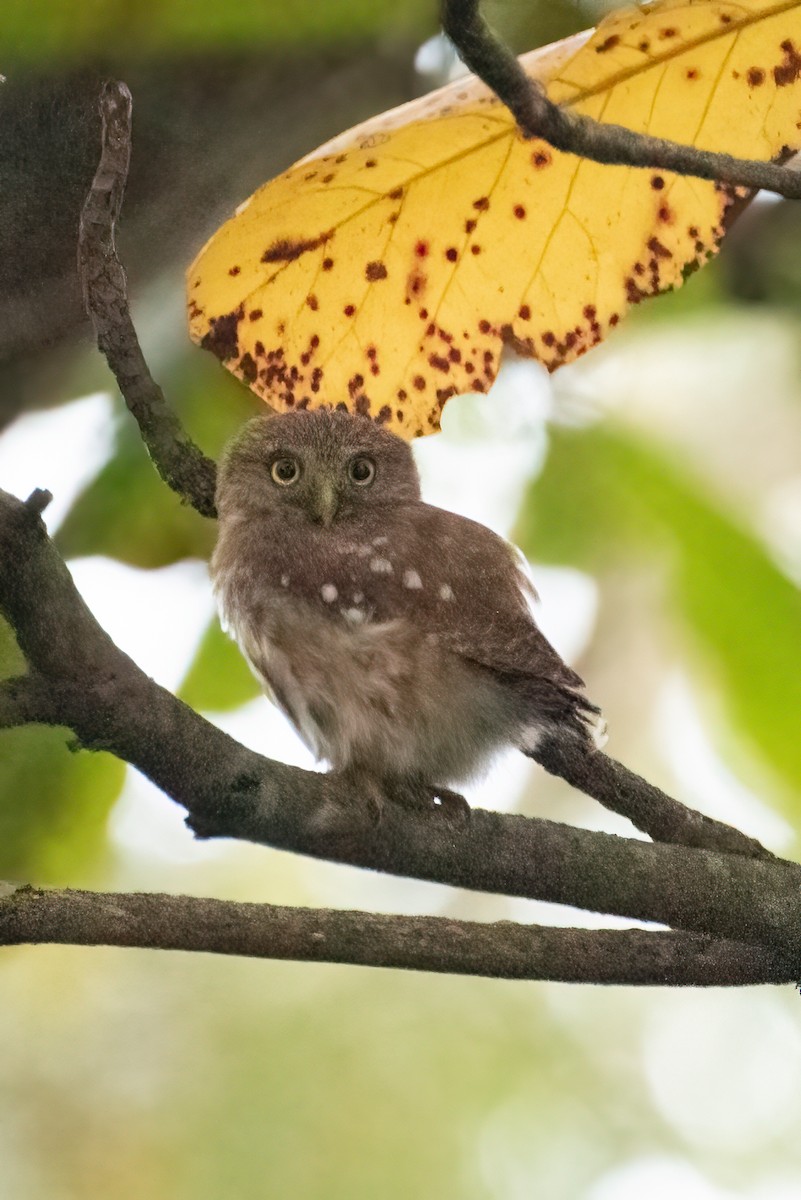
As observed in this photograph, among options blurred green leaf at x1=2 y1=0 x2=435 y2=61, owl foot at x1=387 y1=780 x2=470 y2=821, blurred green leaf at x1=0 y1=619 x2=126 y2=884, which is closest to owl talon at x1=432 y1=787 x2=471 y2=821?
owl foot at x1=387 y1=780 x2=470 y2=821

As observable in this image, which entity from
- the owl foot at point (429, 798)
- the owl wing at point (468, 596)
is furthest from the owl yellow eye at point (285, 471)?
the owl foot at point (429, 798)

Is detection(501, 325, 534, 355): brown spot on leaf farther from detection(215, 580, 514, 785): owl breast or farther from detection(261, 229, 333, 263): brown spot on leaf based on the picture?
detection(215, 580, 514, 785): owl breast

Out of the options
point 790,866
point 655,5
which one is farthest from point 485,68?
point 790,866

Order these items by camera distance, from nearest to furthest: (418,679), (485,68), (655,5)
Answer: (485,68) < (655,5) < (418,679)

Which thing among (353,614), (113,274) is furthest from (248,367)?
(353,614)

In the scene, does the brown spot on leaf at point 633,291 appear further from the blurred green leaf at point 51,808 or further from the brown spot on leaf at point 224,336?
the blurred green leaf at point 51,808

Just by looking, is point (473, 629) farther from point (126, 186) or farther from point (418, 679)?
point (126, 186)
